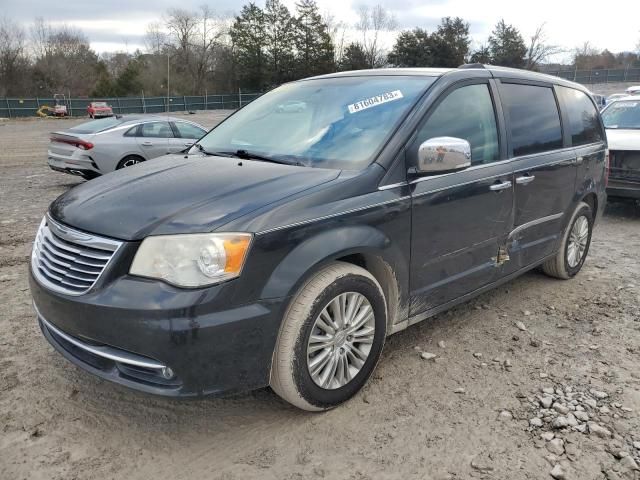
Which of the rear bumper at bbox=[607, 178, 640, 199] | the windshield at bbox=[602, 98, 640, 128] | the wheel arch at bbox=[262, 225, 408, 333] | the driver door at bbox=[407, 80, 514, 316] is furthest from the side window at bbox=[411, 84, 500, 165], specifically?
the windshield at bbox=[602, 98, 640, 128]

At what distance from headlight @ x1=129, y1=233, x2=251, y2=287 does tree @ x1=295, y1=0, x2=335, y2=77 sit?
65.1 metres

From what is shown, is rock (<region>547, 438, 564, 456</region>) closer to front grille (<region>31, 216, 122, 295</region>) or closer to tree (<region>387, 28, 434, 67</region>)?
front grille (<region>31, 216, 122, 295</region>)

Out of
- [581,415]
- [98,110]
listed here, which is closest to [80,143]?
[581,415]

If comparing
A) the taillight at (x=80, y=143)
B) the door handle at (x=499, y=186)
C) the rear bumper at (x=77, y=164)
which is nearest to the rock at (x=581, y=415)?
the door handle at (x=499, y=186)

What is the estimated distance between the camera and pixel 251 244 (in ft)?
8.00

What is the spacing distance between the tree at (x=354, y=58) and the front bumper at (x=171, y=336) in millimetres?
66064

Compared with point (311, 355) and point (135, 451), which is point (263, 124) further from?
point (135, 451)

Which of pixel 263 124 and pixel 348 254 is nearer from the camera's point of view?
pixel 348 254

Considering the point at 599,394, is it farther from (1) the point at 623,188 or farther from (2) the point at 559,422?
(1) the point at 623,188

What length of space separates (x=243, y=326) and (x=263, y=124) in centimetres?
183

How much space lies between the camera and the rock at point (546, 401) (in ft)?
9.84

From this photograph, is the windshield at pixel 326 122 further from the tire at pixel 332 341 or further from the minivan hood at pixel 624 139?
the minivan hood at pixel 624 139

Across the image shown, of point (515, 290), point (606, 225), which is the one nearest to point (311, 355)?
point (515, 290)

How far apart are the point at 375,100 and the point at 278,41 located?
221 feet
